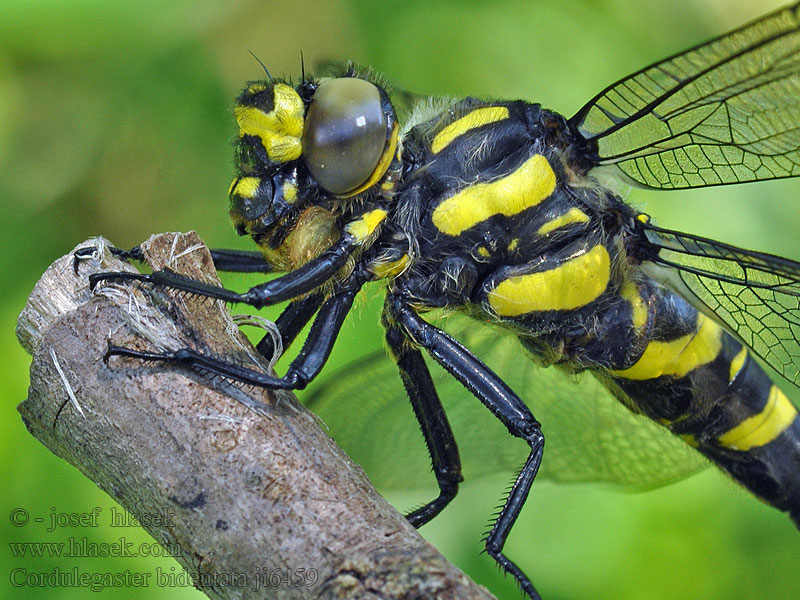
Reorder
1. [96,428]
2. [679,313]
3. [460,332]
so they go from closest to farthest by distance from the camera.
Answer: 1. [96,428]
2. [679,313]
3. [460,332]

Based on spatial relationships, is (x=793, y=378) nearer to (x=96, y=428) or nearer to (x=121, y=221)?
(x=96, y=428)

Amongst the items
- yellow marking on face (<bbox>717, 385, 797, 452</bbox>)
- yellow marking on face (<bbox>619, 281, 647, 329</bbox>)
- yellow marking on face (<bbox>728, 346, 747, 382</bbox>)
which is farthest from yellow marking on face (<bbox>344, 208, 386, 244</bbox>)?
yellow marking on face (<bbox>717, 385, 797, 452</bbox>)

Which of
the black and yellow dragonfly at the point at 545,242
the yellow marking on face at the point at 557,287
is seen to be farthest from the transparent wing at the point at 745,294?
the yellow marking on face at the point at 557,287

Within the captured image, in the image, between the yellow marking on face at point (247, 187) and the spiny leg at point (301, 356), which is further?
the yellow marking on face at point (247, 187)

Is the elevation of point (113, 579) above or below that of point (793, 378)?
below

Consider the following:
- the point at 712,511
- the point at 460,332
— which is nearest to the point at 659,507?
the point at 712,511

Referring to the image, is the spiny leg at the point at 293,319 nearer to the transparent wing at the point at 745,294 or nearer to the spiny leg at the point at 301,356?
the spiny leg at the point at 301,356
